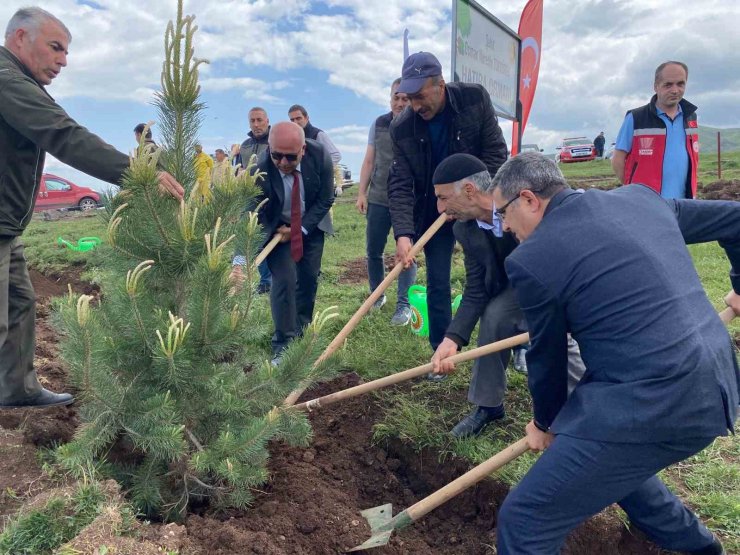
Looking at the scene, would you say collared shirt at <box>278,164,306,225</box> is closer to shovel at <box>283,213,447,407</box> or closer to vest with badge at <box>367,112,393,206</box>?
vest with badge at <box>367,112,393,206</box>

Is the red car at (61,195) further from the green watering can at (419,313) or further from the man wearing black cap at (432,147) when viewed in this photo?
the man wearing black cap at (432,147)

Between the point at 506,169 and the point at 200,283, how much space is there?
1276mm

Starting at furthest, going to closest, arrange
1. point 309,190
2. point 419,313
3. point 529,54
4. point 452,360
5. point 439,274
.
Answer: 1. point 529,54
2. point 419,313
3. point 309,190
4. point 439,274
5. point 452,360

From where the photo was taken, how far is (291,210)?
174 inches

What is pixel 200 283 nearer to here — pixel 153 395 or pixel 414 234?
pixel 153 395

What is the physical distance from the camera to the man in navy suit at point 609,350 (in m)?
1.93

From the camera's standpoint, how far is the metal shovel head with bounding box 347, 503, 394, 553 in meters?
2.58

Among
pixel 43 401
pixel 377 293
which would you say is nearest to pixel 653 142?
pixel 377 293

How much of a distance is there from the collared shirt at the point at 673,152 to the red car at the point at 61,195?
60.3 feet

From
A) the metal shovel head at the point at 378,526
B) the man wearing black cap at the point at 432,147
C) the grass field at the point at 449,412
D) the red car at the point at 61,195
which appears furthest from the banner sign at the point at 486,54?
the red car at the point at 61,195

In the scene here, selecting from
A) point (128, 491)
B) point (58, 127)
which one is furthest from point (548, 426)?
point (58, 127)

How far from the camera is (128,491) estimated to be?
2.40 m

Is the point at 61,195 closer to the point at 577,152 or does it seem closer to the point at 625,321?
the point at 625,321

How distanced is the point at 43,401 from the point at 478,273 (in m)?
2.72
